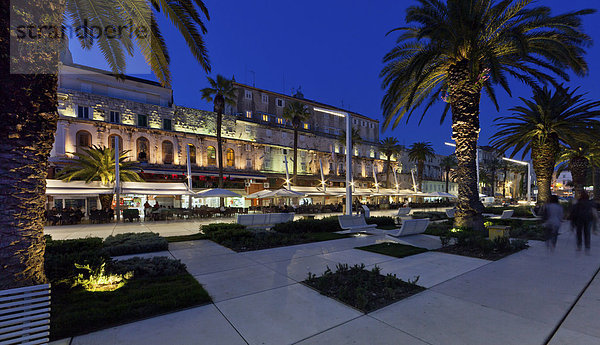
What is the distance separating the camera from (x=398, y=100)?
54.2ft

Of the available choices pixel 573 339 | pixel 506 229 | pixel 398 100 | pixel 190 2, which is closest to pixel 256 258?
pixel 573 339

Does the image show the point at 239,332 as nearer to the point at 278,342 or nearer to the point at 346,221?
the point at 278,342

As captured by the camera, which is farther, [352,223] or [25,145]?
[352,223]

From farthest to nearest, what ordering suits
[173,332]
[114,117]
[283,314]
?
[114,117], [283,314], [173,332]

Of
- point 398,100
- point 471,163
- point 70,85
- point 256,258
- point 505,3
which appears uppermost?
point 70,85

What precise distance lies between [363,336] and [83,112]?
35.4m

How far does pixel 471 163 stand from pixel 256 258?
35.6 ft

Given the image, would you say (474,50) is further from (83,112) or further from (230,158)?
(83,112)

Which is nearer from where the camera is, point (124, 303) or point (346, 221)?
point (124, 303)

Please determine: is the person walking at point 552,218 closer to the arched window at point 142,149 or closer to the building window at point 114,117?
the arched window at point 142,149

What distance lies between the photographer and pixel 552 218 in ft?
27.1

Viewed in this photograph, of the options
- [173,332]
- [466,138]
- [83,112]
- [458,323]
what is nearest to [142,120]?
[83,112]

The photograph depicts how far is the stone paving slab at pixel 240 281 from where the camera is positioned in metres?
5.37

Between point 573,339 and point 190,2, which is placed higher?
point 190,2
